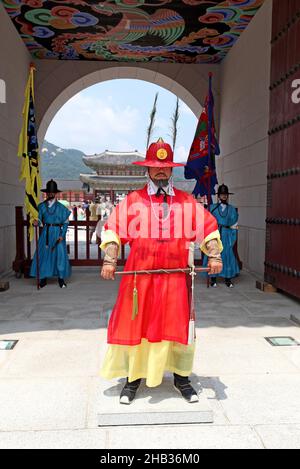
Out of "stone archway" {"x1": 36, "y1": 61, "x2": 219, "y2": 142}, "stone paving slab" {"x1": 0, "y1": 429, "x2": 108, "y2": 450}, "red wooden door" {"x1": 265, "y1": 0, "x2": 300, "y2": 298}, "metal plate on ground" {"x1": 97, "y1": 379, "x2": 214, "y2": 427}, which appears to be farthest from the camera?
"stone archway" {"x1": 36, "y1": 61, "x2": 219, "y2": 142}

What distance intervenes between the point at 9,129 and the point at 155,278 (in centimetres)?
548

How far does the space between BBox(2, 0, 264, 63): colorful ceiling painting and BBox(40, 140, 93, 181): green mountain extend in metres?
128

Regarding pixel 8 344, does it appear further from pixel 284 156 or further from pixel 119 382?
pixel 284 156

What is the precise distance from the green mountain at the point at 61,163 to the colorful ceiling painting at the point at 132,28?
12762 centimetres

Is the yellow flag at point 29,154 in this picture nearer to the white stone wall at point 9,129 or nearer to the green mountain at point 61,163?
the white stone wall at point 9,129

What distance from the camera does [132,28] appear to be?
7004mm

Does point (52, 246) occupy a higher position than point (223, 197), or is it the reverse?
point (223, 197)

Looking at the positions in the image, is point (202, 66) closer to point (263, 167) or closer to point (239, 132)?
point (239, 132)

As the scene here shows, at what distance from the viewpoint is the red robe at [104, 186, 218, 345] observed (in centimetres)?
243

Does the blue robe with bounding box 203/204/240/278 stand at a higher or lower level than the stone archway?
lower

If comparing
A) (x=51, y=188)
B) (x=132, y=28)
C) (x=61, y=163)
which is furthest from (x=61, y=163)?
(x=51, y=188)

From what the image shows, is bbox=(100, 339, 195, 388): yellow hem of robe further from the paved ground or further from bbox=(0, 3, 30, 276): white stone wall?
bbox=(0, 3, 30, 276): white stone wall

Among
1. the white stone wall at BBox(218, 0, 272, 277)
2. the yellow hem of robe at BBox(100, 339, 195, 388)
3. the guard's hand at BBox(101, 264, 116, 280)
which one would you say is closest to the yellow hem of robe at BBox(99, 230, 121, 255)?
the guard's hand at BBox(101, 264, 116, 280)

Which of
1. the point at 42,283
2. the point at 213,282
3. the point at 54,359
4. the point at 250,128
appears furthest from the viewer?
the point at 250,128
